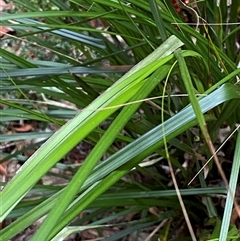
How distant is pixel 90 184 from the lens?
620 mm

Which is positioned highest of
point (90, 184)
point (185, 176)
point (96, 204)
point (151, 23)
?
point (151, 23)

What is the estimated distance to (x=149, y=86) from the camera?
1.86 feet

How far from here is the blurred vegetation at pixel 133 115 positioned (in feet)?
1.63

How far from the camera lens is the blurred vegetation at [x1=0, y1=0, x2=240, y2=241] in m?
0.50

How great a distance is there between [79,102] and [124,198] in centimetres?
20

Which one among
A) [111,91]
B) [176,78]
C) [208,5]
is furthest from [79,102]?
[111,91]

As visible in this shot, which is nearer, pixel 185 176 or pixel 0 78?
pixel 0 78

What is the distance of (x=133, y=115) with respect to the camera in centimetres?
96

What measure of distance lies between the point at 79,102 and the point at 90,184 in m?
0.33

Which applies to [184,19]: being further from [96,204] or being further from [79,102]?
[96,204]

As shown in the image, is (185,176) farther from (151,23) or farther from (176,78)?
(151,23)

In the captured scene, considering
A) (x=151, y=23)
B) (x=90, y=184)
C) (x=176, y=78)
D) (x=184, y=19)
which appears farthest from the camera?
(x=176, y=78)

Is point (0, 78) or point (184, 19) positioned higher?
point (0, 78)

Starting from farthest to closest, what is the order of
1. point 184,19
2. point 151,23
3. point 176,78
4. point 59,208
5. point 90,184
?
point 176,78
point 184,19
point 151,23
point 90,184
point 59,208
